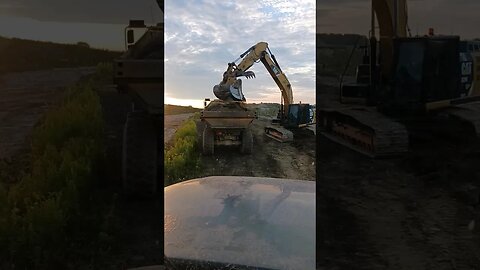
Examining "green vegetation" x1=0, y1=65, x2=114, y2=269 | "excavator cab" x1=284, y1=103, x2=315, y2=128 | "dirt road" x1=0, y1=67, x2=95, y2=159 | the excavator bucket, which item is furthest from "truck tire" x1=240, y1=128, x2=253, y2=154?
"dirt road" x1=0, y1=67, x2=95, y2=159

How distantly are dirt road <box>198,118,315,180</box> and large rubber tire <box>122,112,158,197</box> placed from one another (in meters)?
0.93

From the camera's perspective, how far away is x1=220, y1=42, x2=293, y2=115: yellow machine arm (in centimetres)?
320

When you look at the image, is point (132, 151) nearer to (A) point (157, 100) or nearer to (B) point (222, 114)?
(A) point (157, 100)

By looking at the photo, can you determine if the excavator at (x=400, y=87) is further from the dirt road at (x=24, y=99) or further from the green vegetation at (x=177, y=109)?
the dirt road at (x=24, y=99)

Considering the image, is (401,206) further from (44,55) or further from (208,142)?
(44,55)

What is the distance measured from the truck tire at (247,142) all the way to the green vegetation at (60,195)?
118cm

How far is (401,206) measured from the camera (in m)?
2.32

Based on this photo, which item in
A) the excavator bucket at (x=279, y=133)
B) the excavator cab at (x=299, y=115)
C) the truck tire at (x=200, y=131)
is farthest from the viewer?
the truck tire at (x=200, y=131)

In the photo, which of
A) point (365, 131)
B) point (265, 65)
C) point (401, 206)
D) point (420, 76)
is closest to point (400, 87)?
point (420, 76)

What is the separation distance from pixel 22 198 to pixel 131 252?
60 cm

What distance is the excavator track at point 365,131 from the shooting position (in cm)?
233

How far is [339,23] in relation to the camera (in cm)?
241

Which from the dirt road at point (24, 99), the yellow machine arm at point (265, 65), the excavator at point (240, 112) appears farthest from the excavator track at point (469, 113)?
the dirt road at point (24, 99)

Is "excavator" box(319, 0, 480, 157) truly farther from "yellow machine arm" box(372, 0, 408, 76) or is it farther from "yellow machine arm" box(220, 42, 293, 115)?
"yellow machine arm" box(220, 42, 293, 115)
